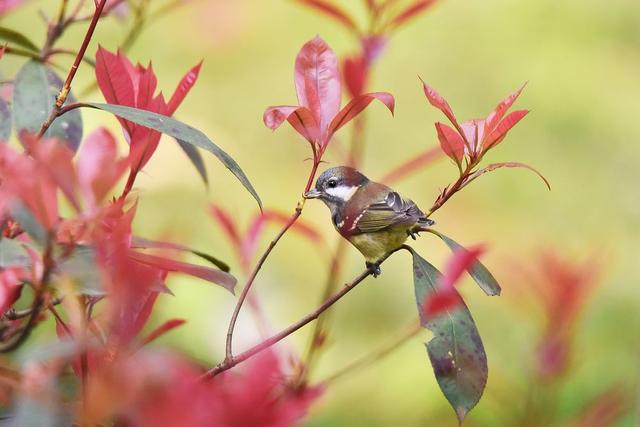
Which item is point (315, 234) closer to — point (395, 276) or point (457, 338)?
point (457, 338)

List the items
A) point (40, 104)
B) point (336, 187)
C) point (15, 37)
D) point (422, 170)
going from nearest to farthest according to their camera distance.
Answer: point (40, 104) < point (15, 37) < point (336, 187) < point (422, 170)

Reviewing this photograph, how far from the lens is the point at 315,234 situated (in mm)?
1241

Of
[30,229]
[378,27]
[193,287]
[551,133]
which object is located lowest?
[30,229]

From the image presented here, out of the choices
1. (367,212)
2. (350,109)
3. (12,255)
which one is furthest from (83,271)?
(367,212)

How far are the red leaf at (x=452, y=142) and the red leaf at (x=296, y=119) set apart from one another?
0.10 metres

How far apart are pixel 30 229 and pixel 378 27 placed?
34.9 inches

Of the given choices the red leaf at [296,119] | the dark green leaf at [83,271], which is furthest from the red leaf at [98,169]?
the red leaf at [296,119]

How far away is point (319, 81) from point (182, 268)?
0.21m

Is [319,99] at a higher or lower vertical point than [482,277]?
higher

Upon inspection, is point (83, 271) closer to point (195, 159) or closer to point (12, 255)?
point (12, 255)

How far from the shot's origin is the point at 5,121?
0.85m

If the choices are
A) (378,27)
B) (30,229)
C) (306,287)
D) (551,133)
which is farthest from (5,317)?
(551,133)

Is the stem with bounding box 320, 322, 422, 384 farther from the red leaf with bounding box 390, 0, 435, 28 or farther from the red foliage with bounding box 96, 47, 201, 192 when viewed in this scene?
the red leaf with bounding box 390, 0, 435, 28

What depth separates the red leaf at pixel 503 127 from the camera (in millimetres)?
741
